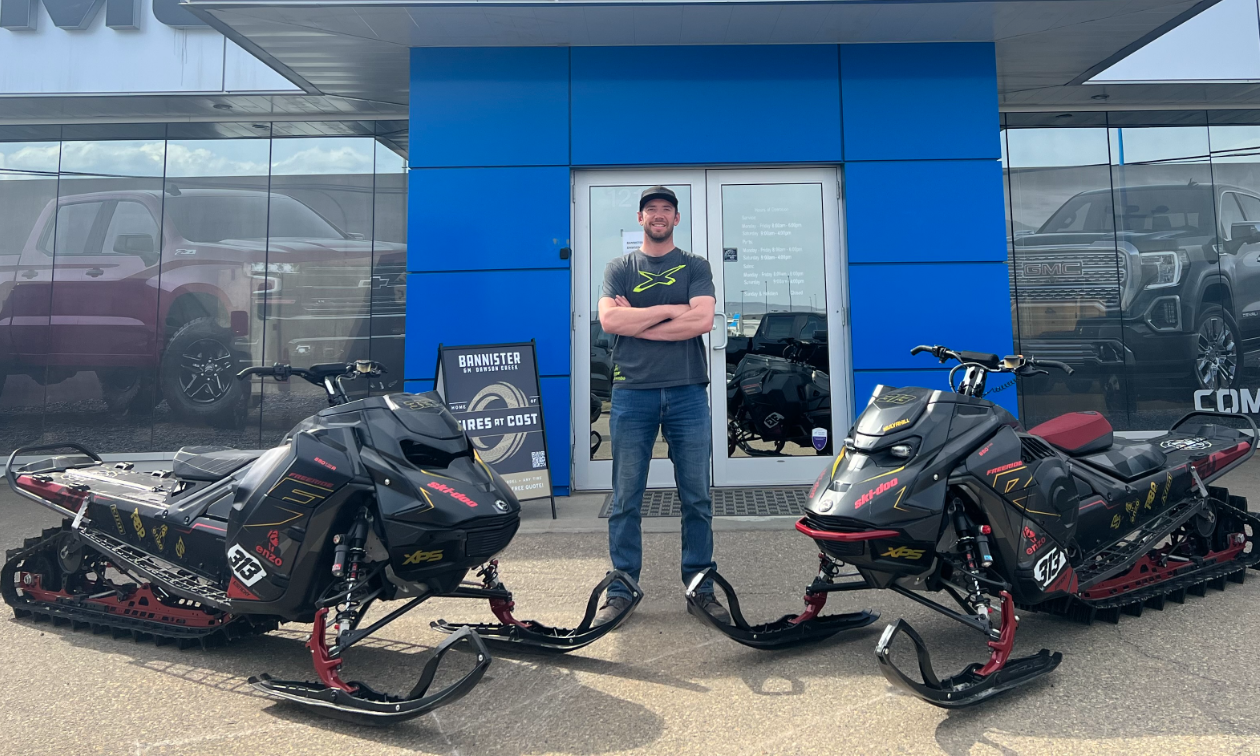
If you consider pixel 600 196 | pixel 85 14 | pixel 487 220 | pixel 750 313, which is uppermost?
pixel 85 14

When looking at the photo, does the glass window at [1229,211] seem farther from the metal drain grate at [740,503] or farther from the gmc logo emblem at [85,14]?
the gmc logo emblem at [85,14]

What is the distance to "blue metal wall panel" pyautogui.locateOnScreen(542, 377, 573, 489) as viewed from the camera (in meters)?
6.10

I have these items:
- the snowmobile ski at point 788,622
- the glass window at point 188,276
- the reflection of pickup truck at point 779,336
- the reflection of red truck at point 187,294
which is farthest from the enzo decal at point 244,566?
the reflection of red truck at point 187,294

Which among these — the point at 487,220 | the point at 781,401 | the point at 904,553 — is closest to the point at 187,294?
the point at 487,220

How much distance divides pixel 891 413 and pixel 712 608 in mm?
1169

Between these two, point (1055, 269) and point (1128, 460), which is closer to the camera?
point (1128, 460)

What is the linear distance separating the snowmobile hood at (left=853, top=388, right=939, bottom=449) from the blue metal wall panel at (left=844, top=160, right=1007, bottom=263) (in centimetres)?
357

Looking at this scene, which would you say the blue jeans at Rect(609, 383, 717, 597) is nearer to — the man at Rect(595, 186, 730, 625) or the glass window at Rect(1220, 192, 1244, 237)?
the man at Rect(595, 186, 730, 625)

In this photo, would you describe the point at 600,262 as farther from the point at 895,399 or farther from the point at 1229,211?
the point at 1229,211

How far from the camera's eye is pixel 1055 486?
2.88m

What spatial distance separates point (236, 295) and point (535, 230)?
420 centimetres

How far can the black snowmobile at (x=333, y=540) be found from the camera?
2584 millimetres

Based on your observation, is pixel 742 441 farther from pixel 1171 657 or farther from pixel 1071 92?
pixel 1071 92

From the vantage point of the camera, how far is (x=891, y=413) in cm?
280
